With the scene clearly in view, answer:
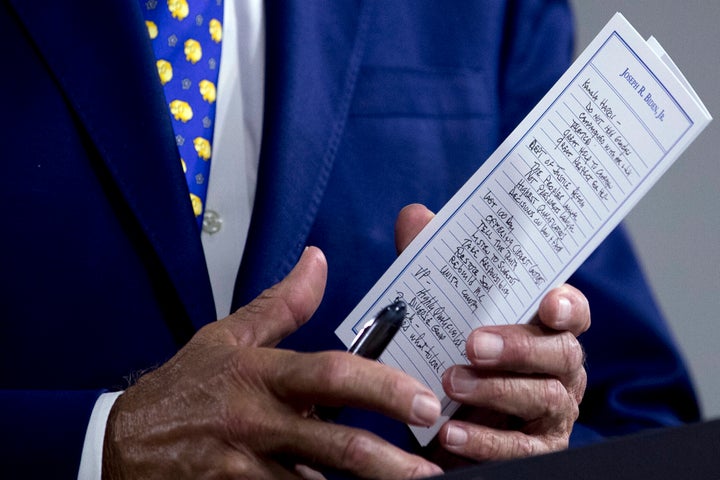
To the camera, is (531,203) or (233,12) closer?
(531,203)

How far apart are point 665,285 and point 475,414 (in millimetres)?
1023

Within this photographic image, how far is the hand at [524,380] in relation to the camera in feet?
2.32

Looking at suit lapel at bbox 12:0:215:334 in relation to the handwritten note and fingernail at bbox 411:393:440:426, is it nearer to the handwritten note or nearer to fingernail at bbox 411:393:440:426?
the handwritten note

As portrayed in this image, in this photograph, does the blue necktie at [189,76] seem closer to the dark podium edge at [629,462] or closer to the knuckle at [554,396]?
the knuckle at [554,396]

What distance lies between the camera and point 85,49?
889 mm

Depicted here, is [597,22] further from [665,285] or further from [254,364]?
[254,364]

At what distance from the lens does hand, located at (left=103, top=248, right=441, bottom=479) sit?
1.95 ft

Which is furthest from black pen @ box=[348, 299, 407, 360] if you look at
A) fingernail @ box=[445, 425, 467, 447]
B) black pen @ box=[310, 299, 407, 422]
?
fingernail @ box=[445, 425, 467, 447]

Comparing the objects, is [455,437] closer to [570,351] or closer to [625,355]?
[570,351]

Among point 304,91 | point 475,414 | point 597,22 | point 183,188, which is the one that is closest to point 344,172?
point 304,91

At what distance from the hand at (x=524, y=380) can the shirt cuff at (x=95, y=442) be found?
0.27 m

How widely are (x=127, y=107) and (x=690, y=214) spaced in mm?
1182

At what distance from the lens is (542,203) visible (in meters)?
0.71

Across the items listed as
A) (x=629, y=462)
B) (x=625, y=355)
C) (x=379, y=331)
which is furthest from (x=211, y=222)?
(x=629, y=462)
